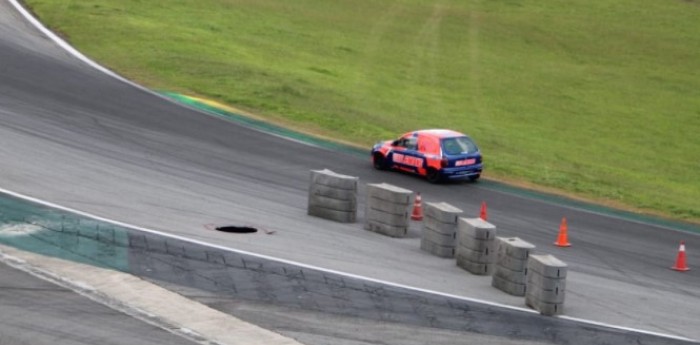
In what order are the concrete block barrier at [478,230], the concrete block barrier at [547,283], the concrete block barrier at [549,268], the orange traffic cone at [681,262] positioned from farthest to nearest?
the orange traffic cone at [681,262]
the concrete block barrier at [478,230]
the concrete block barrier at [549,268]
the concrete block barrier at [547,283]

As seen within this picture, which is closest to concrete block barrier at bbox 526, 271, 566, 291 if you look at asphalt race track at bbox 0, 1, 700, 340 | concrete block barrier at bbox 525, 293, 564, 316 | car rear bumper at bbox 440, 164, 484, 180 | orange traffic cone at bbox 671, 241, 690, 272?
concrete block barrier at bbox 525, 293, 564, 316

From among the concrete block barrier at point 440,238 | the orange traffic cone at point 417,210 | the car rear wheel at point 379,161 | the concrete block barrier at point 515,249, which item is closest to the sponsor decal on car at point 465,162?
the car rear wheel at point 379,161

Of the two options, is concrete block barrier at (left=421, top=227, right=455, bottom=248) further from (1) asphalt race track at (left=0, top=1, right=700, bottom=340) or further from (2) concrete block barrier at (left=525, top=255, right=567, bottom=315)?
(2) concrete block barrier at (left=525, top=255, right=567, bottom=315)

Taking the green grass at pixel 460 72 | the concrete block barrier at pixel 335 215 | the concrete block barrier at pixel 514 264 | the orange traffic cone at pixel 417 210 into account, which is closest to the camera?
the concrete block barrier at pixel 514 264

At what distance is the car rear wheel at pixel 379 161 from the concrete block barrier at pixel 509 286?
1081cm

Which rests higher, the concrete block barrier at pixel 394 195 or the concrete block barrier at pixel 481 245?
the concrete block barrier at pixel 394 195

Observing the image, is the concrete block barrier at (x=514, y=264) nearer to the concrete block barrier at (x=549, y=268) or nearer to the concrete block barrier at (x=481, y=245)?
the concrete block barrier at (x=549, y=268)

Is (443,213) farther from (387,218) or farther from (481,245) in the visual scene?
(387,218)

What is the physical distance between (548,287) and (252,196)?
29.1 ft

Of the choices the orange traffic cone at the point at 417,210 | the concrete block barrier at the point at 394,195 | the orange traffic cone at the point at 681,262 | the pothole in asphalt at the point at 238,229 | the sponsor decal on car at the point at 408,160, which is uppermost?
the concrete block barrier at the point at 394,195

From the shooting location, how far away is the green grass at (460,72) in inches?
1452

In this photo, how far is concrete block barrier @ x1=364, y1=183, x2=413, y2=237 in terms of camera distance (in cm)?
2378

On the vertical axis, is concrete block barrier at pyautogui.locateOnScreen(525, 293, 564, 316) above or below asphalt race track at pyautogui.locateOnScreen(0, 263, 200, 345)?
below

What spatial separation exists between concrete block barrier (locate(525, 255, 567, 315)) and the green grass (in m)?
12.5
